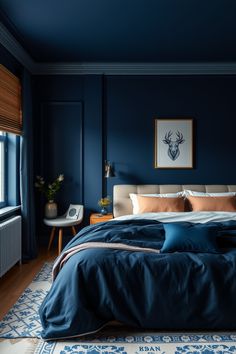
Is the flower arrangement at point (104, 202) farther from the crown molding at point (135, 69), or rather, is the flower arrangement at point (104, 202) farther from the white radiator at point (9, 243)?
the crown molding at point (135, 69)

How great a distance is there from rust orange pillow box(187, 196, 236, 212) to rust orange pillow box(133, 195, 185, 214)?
0.67ft

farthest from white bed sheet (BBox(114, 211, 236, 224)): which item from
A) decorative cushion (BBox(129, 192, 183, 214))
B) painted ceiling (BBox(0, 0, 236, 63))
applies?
painted ceiling (BBox(0, 0, 236, 63))

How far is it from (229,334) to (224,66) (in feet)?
12.9

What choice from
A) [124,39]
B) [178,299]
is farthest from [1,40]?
[178,299]

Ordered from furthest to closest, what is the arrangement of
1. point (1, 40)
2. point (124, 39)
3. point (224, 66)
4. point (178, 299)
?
point (224, 66) < point (124, 39) < point (1, 40) < point (178, 299)

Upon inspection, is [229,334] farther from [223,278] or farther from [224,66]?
[224,66]

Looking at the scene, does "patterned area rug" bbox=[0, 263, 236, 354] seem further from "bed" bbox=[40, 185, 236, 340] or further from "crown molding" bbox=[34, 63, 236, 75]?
"crown molding" bbox=[34, 63, 236, 75]

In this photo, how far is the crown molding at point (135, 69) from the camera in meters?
5.06

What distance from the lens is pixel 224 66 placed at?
16.6 ft

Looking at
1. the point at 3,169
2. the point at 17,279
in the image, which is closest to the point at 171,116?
the point at 3,169

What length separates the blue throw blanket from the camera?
2477mm

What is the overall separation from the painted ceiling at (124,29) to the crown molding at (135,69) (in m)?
0.14

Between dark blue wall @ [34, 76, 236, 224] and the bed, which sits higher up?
dark blue wall @ [34, 76, 236, 224]

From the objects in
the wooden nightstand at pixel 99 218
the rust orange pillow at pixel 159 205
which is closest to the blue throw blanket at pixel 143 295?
the rust orange pillow at pixel 159 205
